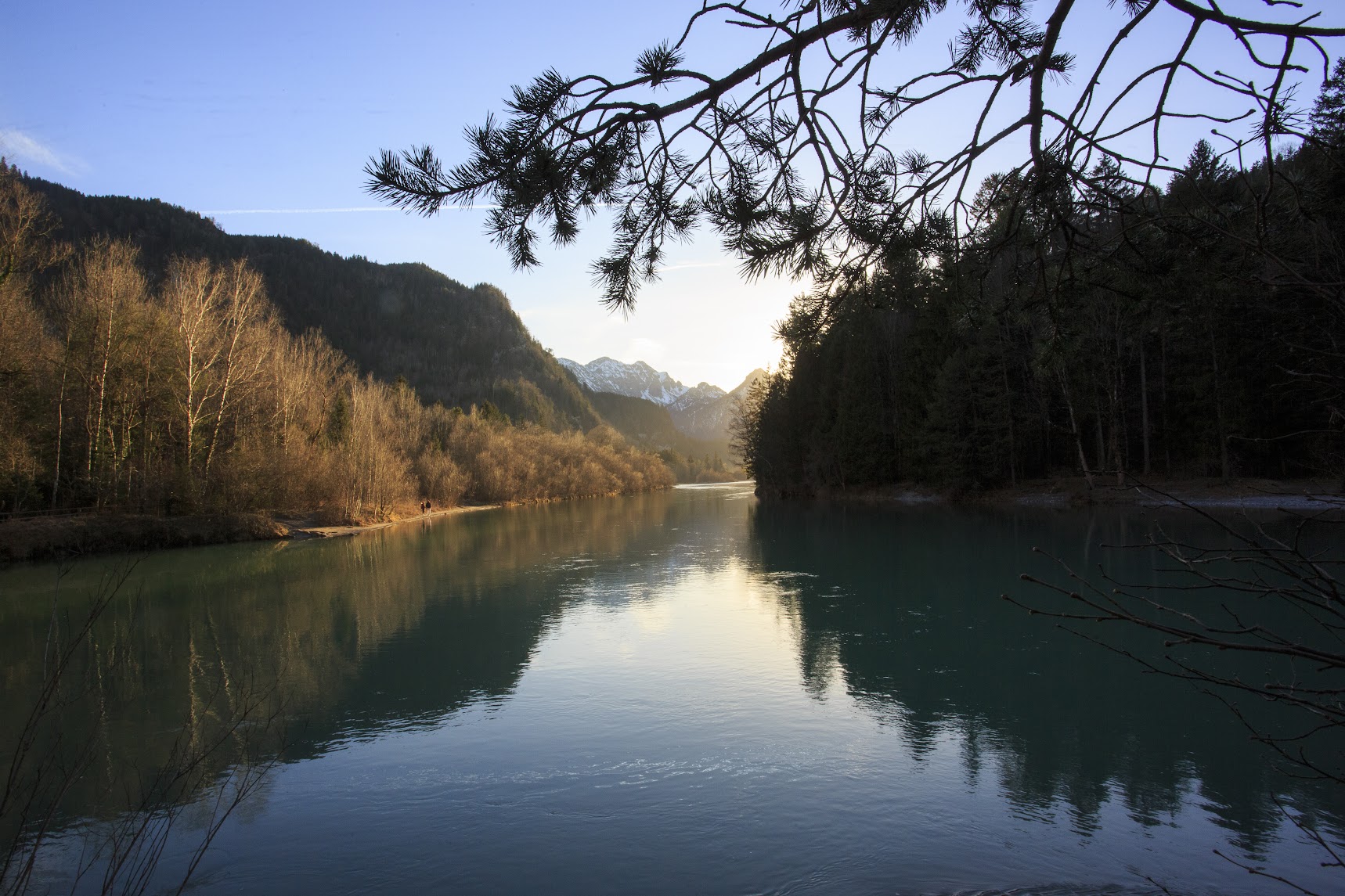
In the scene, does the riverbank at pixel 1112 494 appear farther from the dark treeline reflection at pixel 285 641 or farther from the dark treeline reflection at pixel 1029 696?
the dark treeline reflection at pixel 285 641

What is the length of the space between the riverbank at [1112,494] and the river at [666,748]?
10.7m

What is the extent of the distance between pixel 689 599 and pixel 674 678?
484cm

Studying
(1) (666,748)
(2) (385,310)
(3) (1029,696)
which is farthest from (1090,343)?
(2) (385,310)

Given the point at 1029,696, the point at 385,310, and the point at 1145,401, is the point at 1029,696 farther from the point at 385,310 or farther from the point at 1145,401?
the point at 385,310

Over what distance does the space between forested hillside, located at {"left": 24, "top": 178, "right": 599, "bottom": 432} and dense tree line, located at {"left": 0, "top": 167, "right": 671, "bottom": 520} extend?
5720 cm

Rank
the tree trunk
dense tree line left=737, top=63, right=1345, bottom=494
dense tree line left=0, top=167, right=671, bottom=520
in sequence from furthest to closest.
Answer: the tree trunk < dense tree line left=0, top=167, right=671, bottom=520 < dense tree line left=737, top=63, right=1345, bottom=494

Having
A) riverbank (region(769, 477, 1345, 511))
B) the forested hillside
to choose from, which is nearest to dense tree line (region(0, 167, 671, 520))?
riverbank (region(769, 477, 1345, 511))

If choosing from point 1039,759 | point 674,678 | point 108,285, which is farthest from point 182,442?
point 1039,759

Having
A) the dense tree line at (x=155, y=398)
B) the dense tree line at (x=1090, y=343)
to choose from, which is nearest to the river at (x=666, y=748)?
the dense tree line at (x=1090, y=343)

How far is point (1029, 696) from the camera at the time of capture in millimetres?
7281

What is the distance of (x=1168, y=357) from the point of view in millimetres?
29938

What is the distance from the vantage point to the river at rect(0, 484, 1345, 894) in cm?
449

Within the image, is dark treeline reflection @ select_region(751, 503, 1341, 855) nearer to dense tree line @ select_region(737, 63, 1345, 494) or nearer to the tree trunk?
dense tree line @ select_region(737, 63, 1345, 494)

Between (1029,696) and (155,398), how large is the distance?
88.3 ft
